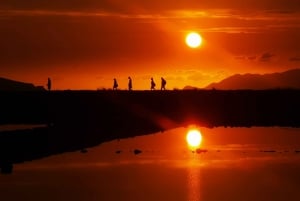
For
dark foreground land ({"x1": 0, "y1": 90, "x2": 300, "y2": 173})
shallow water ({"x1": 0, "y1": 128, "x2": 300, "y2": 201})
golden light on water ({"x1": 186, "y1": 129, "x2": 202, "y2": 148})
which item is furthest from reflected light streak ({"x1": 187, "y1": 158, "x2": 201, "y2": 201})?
dark foreground land ({"x1": 0, "y1": 90, "x2": 300, "y2": 173})

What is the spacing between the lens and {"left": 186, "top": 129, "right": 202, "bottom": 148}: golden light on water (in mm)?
53969

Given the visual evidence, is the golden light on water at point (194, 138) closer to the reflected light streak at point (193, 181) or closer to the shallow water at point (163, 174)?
the shallow water at point (163, 174)

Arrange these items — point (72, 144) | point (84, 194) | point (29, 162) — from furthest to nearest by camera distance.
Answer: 1. point (72, 144)
2. point (29, 162)
3. point (84, 194)

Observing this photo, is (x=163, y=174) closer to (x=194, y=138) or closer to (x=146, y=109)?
(x=194, y=138)

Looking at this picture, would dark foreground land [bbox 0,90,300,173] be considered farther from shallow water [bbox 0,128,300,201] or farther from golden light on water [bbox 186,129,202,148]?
shallow water [bbox 0,128,300,201]

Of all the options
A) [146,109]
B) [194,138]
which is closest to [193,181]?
[194,138]

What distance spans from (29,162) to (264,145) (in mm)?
15812

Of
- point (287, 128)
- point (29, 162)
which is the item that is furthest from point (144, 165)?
point (287, 128)

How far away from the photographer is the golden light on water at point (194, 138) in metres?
54.0

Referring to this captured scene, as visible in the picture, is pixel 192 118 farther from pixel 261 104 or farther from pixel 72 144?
pixel 72 144

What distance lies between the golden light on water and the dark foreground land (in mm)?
2725

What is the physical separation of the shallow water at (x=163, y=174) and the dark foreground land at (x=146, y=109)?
8.17 m

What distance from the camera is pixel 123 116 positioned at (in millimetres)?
72000

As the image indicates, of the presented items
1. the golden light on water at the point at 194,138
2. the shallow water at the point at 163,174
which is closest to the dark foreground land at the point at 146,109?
the golden light on water at the point at 194,138
